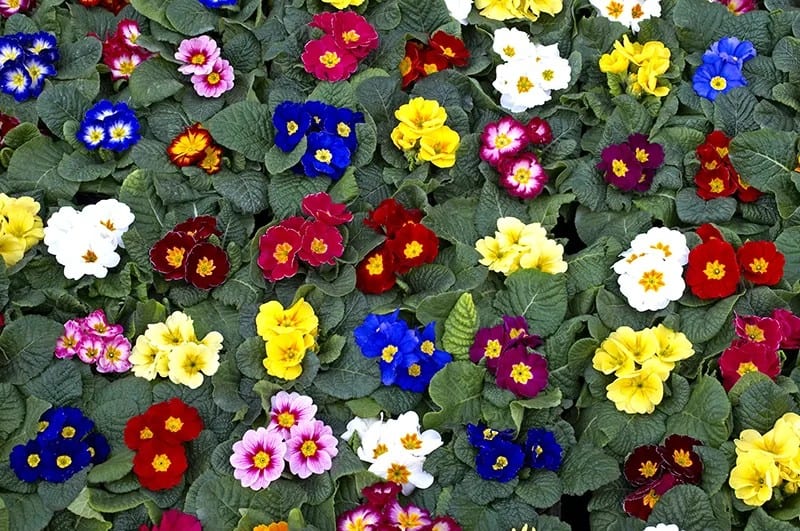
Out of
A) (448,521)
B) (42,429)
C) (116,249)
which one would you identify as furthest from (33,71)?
(448,521)

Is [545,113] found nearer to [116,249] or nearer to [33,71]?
[116,249]

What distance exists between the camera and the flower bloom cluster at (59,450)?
2.33 metres

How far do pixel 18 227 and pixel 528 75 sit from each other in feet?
5.13

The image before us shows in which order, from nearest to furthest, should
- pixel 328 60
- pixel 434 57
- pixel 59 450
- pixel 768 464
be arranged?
pixel 768 464, pixel 59 450, pixel 328 60, pixel 434 57

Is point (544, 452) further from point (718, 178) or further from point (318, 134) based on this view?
point (318, 134)

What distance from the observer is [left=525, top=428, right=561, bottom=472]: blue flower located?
237 centimetres

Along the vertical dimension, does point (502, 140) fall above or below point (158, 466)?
above

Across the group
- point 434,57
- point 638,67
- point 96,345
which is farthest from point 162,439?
point 638,67

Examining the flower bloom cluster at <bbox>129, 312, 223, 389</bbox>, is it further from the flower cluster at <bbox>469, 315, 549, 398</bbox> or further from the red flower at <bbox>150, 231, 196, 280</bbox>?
A: the flower cluster at <bbox>469, 315, 549, 398</bbox>

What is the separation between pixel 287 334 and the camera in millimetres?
2500

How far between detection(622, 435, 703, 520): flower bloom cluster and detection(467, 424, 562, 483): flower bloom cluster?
18cm

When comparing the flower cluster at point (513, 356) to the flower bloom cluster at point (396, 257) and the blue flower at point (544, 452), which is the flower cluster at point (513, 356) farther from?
the flower bloom cluster at point (396, 257)

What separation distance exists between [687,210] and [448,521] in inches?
45.6

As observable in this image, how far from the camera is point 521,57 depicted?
309cm
